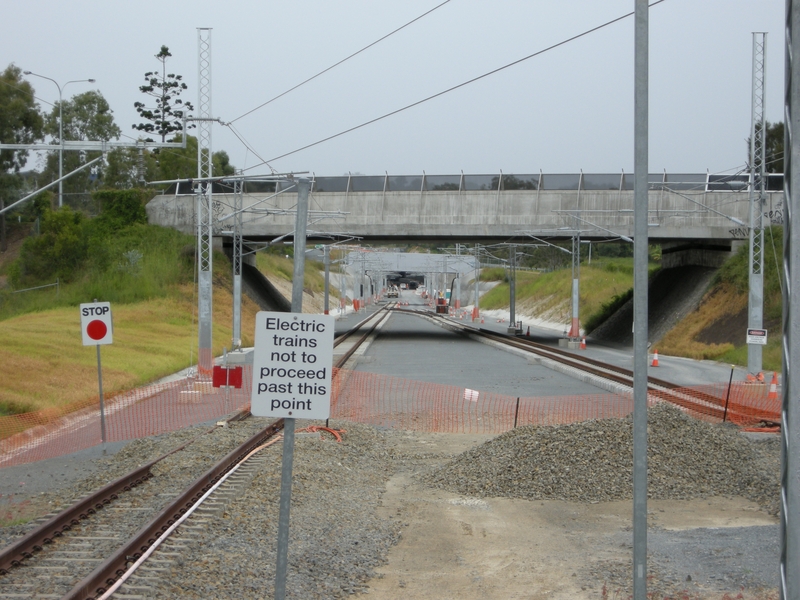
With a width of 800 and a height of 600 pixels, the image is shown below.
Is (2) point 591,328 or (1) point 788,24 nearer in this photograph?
(1) point 788,24

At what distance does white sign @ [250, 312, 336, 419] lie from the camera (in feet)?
19.3

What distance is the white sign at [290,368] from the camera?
587cm

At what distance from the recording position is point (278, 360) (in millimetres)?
5895

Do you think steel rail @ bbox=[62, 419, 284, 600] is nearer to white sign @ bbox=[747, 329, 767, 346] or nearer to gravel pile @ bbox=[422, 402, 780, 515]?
gravel pile @ bbox=[422, 402, 780, 515]

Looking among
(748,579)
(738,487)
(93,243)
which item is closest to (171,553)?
(748,579)

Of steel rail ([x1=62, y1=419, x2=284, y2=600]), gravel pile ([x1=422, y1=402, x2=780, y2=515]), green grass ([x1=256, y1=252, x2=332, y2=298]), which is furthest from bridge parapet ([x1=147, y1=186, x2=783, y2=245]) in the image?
steel rail ([x1=62, y1=419, x2=284, y2=600])

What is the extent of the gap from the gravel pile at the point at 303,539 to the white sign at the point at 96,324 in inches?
187

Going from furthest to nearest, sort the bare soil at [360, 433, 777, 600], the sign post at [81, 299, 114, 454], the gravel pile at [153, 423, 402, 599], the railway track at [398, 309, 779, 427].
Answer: the railway track at [398, 309, 779, 427] → the sign post at [81, 299, 114, 454] → the bare soil at [360, 433, 777, 600] → the gravel pile at [153, 423, 402, 599]

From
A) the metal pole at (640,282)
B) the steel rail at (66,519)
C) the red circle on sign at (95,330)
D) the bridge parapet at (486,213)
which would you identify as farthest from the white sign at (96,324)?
the bridge parapet at (486,213)

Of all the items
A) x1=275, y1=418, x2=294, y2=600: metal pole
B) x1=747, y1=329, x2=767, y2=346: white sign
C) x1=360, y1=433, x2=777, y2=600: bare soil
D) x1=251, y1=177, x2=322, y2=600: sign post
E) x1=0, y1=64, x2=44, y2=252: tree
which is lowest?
x1=360, y1=433, x2=777, y2=600: bare soil

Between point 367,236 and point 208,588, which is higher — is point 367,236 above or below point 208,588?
above

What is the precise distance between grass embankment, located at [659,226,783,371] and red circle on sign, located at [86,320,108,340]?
3061 cm

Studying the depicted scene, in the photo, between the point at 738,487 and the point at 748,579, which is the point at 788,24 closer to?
the point at 748,579

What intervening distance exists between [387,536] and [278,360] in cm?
528
